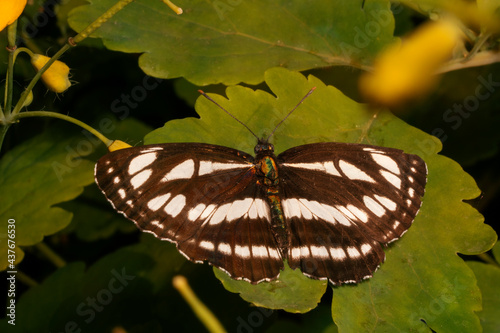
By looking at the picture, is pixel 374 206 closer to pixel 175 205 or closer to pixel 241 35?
pixel 175 205

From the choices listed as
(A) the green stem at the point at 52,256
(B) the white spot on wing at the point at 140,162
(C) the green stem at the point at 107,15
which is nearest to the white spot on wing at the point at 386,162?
(B) the white spot on wing at the point at 140,162

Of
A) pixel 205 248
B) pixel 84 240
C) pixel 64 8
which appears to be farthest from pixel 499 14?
pixel 84 240

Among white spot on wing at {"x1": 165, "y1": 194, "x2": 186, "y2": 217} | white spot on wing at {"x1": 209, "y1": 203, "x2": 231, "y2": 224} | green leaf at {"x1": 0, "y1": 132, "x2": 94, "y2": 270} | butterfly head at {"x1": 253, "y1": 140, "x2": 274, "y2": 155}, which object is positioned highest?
butterfly head at {"x1": 253, "y1": 140, "x2": 274, "y2": 155}

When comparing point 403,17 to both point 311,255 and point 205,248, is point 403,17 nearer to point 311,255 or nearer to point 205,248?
point 311,255

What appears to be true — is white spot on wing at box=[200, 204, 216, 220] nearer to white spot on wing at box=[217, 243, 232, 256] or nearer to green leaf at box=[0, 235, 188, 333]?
white spot on wing at box=[217, 243, 232, 256]

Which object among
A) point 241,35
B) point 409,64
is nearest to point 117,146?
point 241,35

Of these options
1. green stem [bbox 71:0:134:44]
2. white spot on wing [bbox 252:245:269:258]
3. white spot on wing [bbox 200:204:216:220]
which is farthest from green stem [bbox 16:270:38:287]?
green stem [bbox 71:0:134:44]
